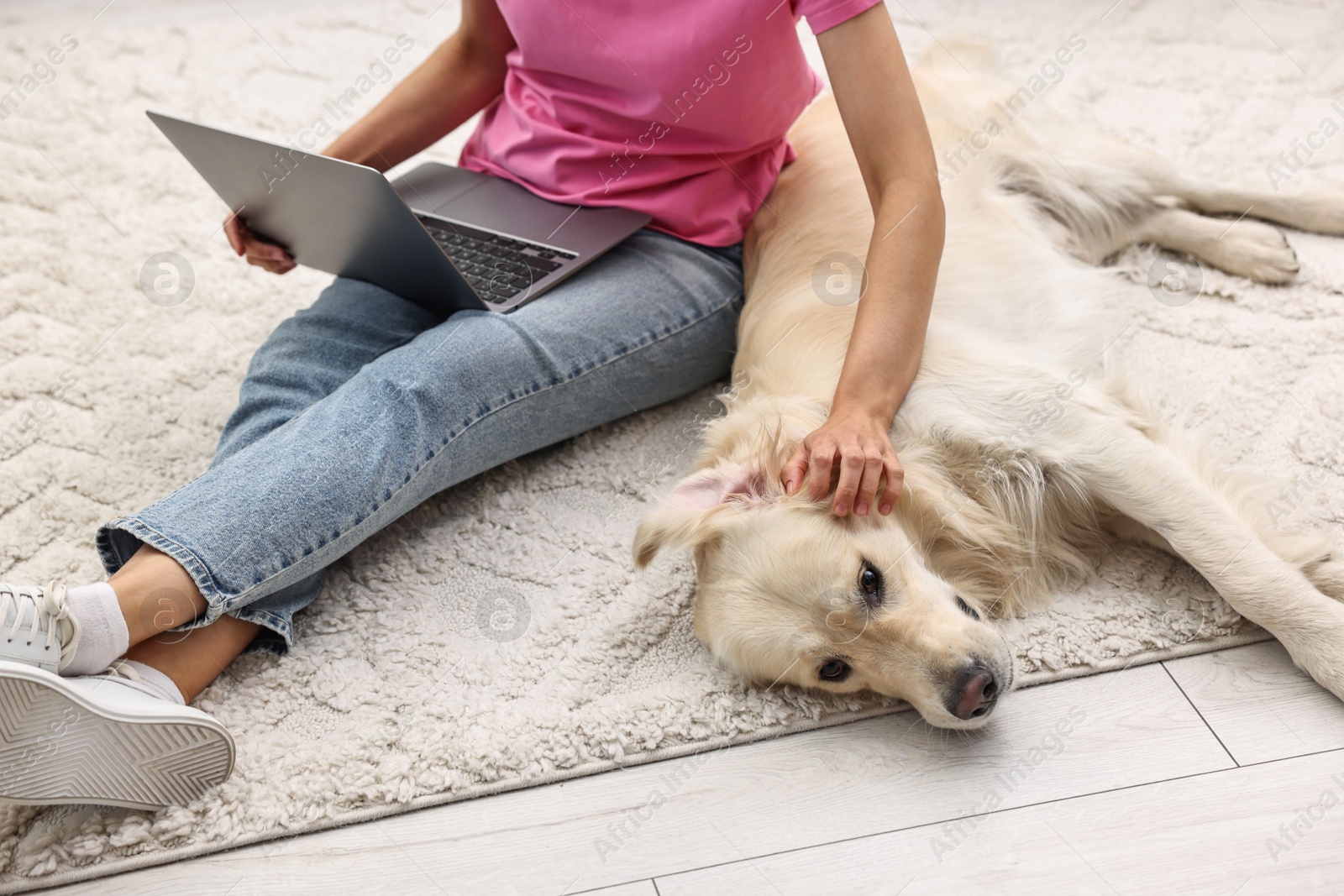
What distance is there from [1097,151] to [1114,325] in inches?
18.7

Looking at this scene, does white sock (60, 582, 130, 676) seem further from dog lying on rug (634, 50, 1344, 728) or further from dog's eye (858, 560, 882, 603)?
dog's eye (858, 560, 882, 603)

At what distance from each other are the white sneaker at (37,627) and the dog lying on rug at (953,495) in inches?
31.3

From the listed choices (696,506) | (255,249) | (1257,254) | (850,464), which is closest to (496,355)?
(696,506)

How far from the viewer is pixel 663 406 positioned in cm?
197

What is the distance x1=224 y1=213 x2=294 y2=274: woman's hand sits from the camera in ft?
5.81

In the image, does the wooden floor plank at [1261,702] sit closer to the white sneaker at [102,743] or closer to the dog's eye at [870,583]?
the dog's eye at [870,583]

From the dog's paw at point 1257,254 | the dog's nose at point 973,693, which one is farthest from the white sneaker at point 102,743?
the dog's paw at point 1257,254

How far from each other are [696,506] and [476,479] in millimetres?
594

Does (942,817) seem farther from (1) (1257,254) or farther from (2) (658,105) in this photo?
(1) (1257,254)

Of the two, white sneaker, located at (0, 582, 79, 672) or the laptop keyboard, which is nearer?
white sneaker, located at (0, 582, 79, 672)

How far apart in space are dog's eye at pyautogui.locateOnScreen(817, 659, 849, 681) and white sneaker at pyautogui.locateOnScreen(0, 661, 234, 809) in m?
0.85

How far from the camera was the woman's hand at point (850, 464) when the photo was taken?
127 centimetres

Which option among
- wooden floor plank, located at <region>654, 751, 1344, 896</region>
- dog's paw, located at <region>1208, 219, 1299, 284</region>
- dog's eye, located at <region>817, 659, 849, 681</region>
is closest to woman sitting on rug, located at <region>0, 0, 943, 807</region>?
dog's eye, located at <region>817, 659, 849, 681</region>

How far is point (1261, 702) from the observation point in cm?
134
